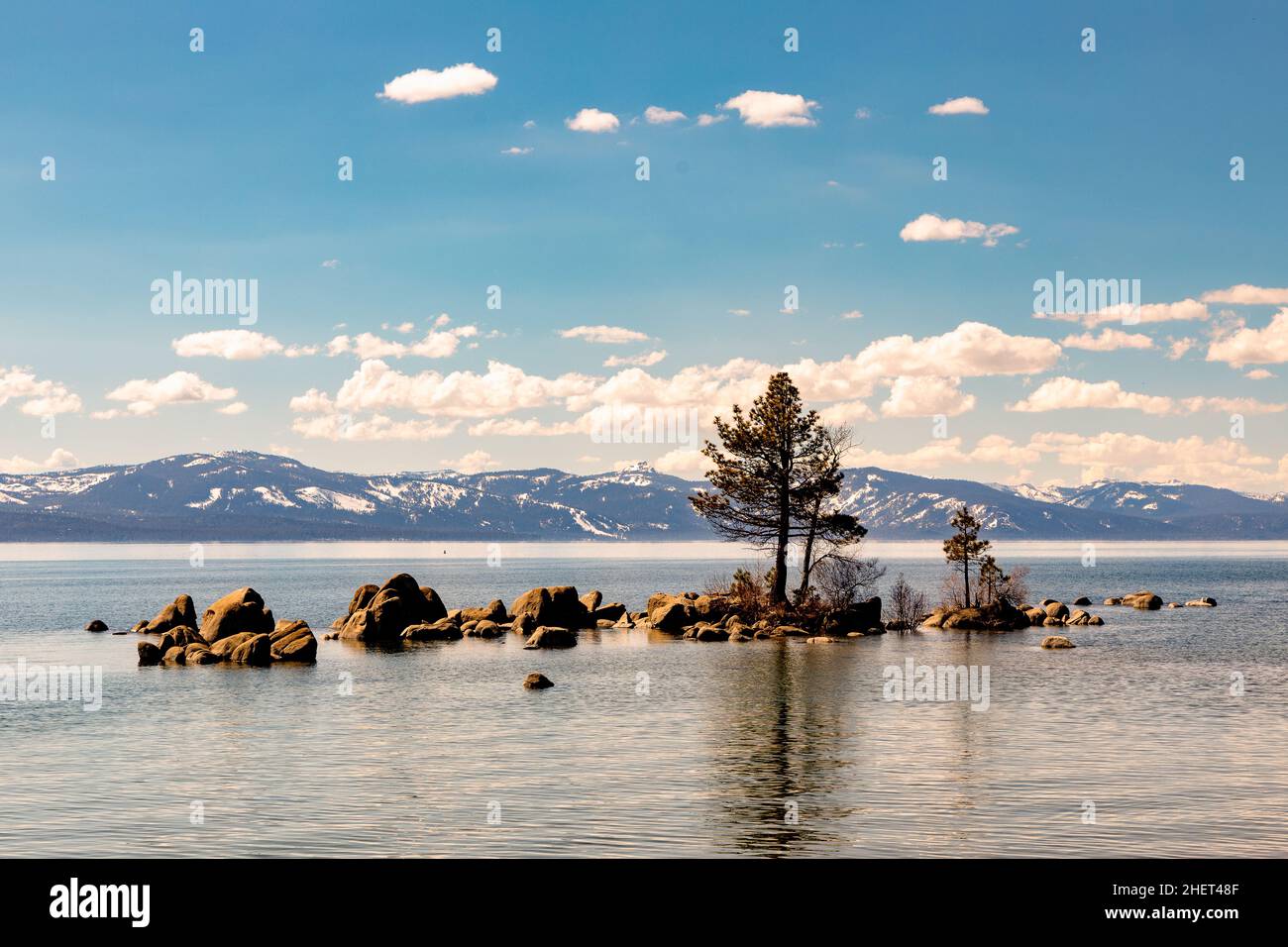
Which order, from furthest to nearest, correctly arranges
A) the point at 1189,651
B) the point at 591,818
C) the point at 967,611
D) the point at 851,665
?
the point at 967,611 < the point at 1189,651 < the point at 851,665 < the point at 591,818

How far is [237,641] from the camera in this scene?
2483 inches

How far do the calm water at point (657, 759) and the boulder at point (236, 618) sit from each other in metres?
5.83

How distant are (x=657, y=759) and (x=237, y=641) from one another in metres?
37.8

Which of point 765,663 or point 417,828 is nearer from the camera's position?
point 417,828

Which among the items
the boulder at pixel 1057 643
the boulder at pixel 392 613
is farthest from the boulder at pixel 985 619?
the boulder at pixel 392 613

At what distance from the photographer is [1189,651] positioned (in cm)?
6700

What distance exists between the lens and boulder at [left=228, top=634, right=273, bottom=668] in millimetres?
61469
